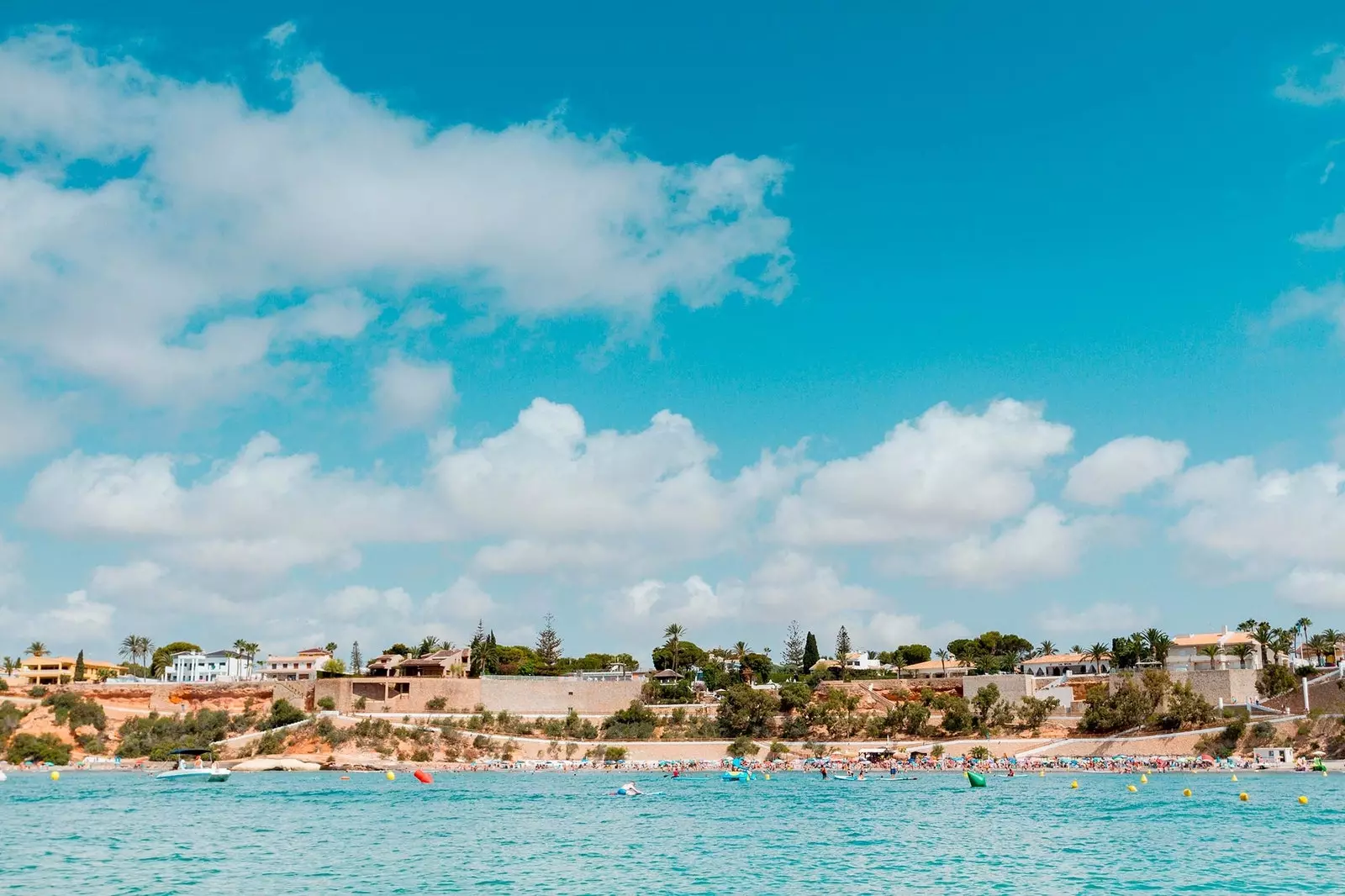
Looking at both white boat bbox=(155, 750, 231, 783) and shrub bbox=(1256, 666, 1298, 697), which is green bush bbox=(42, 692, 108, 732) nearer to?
white boat bbox=(155, 750, 231, 783)

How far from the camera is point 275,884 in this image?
31969 millimetres

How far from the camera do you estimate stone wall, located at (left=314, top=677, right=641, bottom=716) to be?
92938mm

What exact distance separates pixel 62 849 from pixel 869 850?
26.6m

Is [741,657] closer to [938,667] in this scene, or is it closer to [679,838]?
[938,667]

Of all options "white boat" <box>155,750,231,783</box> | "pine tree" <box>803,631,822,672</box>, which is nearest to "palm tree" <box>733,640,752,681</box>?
"pine tree" <box>803,631,822,672</box>

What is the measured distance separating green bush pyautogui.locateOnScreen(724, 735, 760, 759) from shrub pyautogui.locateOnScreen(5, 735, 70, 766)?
161ft

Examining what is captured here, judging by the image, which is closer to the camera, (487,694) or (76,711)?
(76,711)

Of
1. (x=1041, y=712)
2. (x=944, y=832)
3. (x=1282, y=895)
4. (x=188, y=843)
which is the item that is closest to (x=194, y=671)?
(x=1041, y=712)

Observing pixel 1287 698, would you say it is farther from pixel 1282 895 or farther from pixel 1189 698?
pixel 1282 895

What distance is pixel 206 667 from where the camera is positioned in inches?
5896

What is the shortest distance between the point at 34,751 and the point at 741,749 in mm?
51985

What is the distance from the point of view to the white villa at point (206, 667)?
14675cm

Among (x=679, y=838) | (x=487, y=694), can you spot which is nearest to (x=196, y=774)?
(x=487, y=694)

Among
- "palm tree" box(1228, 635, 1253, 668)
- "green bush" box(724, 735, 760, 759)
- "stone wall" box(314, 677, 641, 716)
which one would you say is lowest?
"green bush" box(724, 735, 760, 759)
